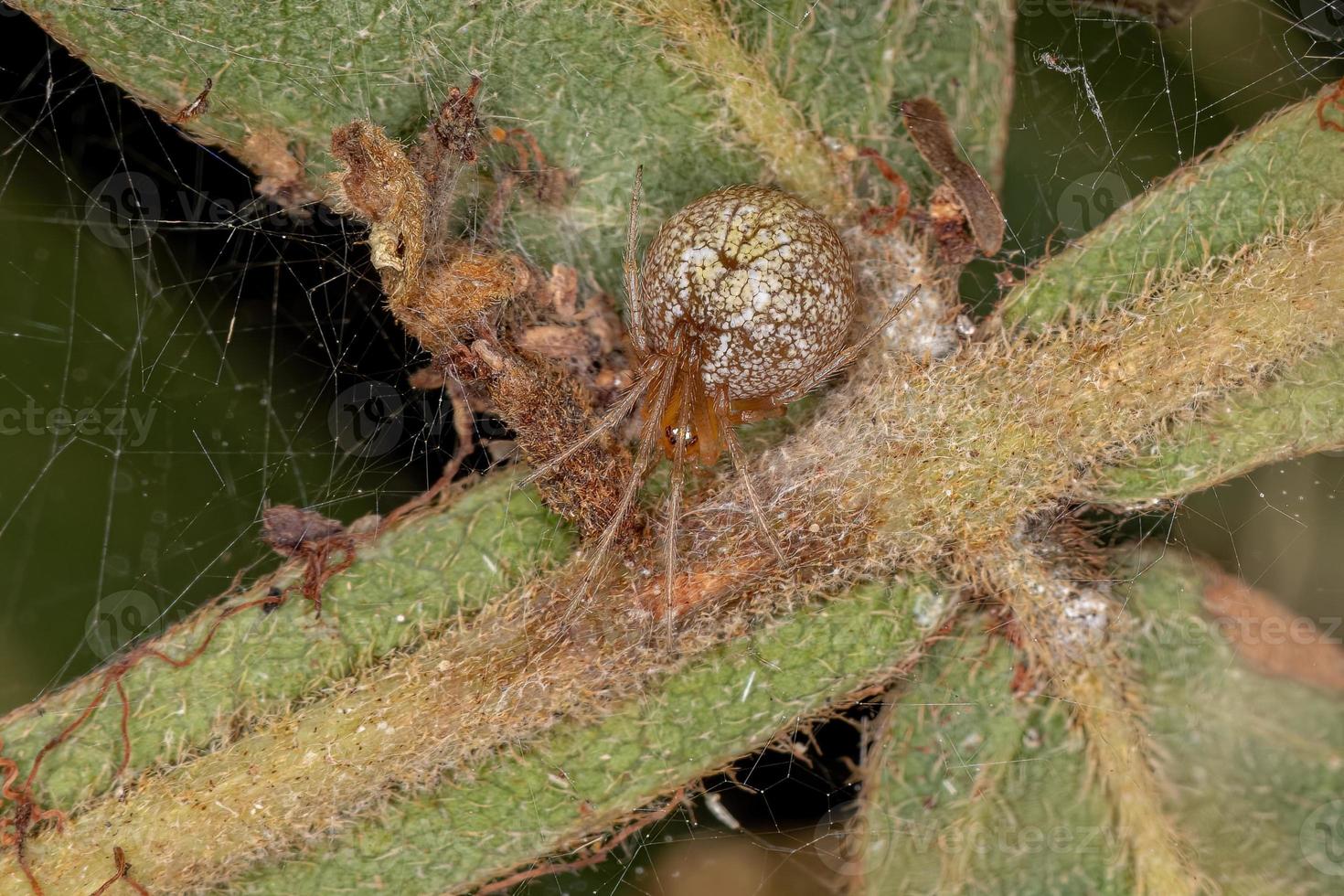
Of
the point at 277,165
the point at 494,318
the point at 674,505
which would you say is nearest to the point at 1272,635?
the point at 674,505

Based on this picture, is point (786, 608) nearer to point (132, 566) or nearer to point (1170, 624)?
point (1170, 624)

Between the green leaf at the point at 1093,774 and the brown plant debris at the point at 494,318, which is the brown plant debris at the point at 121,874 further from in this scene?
the green leaf at the point at 1093,774

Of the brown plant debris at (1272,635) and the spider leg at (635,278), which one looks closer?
the spider leg at (635,278)

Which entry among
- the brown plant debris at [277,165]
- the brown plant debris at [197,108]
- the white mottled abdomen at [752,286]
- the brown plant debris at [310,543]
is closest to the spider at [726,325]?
the white mottled abdomen at [752,286]

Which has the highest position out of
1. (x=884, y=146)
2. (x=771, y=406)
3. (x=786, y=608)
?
(x=884, y=146)

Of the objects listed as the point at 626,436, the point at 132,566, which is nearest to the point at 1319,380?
the point at 626,436

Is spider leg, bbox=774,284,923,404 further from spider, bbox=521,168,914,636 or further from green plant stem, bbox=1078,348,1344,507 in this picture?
green plant stem, bbox=1078,348,1344,507
